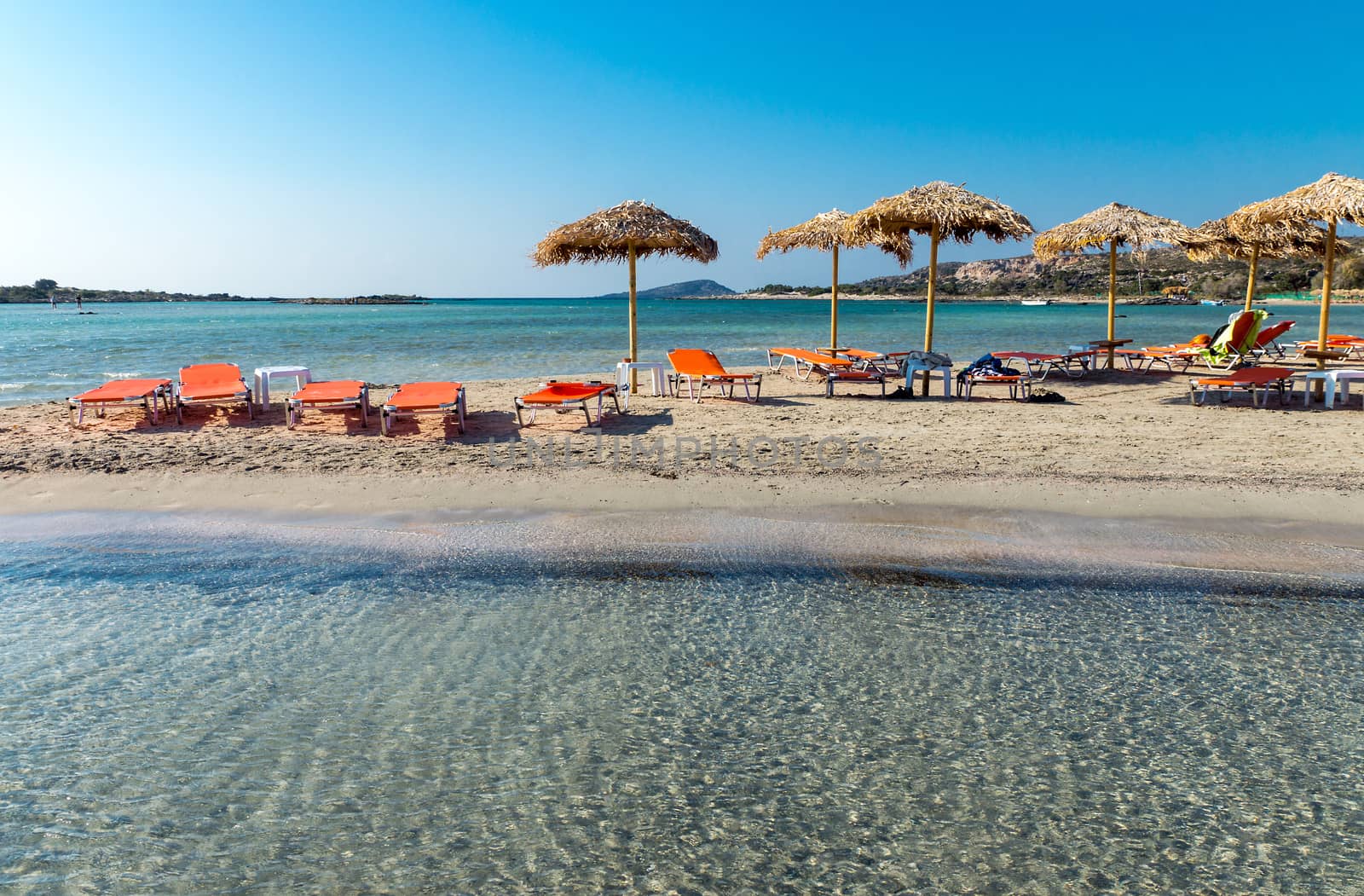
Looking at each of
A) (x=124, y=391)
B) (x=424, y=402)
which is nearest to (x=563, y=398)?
(x=424, y=402)

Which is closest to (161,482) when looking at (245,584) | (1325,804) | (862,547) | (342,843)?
(245,584)

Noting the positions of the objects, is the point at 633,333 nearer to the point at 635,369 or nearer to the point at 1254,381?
the point at 635,369

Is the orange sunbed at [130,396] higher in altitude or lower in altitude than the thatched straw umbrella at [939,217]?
lower

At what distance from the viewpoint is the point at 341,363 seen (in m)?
18.8

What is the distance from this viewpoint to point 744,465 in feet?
22.5

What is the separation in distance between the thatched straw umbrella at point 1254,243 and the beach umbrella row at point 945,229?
2.2 inches

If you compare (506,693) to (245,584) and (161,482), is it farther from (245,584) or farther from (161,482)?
(161,482)

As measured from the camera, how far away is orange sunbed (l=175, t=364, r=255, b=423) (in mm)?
8484

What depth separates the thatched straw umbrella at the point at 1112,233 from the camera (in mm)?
11805

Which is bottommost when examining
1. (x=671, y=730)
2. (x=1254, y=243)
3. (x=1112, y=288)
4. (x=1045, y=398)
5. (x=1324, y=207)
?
(x=671, y=730)

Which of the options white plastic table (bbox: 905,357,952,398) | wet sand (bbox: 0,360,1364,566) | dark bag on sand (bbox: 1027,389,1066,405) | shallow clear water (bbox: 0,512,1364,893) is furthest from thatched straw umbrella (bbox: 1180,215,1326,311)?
shallow clear water (bbox: 0,512,1364,893)

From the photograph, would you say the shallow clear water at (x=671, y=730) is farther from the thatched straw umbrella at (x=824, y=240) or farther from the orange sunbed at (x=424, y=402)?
the thatched straw umbrella at (x=824, y=240)

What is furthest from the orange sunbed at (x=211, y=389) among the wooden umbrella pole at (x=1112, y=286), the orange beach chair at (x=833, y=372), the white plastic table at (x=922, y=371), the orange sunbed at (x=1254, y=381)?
the wooden umbrella pole at (x=1112, y=286)

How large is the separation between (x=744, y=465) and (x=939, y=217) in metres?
5.58
